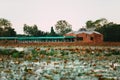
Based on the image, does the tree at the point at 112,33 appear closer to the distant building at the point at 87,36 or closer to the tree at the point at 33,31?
the distant building at the point at 87,36

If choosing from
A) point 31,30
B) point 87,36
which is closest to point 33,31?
point 31,30

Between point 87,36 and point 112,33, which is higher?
point 112,33

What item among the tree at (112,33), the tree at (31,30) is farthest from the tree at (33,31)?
the tree at (112,33)

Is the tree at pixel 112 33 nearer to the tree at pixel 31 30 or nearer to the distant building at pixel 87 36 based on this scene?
the distant building at pixel 87 36

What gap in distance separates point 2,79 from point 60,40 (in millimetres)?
63000

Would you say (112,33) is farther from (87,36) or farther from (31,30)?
(31,30)

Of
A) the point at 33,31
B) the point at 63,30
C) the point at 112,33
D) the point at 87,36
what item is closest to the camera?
the point at 112,33

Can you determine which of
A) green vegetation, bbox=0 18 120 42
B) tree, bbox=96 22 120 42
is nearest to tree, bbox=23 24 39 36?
green vegetation, bbox=0 18 120 42

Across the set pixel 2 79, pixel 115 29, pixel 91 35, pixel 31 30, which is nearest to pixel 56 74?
pixel 2 79

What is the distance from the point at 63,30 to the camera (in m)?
110

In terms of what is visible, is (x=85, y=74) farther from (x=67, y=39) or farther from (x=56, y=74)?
(x=67, y=39)

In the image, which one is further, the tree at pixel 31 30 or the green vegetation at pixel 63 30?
the tree at pixel 31 30

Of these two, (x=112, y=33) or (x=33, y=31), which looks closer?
(x=112, y=33)

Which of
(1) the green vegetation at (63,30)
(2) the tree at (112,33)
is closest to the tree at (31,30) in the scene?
(1) the green vegetation at (63,30)
